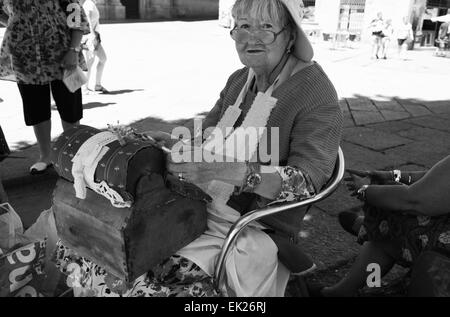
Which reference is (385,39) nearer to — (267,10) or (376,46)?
(376,46)

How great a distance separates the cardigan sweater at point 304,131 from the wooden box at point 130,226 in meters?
0.25

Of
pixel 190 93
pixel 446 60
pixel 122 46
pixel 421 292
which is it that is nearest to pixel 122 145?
pixel 421 292

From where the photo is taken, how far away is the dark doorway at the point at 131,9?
21953 millimetres

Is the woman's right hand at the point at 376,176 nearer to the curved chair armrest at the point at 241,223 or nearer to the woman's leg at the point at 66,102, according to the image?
the curved chair armrest at the point at 241,223

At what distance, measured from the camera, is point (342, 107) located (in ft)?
20.2

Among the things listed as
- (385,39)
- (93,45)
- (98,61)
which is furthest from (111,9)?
(93,45)

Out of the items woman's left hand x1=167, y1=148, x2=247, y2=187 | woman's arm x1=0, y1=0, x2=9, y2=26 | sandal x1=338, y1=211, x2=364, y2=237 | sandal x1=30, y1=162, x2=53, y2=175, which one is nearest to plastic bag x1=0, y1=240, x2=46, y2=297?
woman's left hand x1=167, y1=148, x2=247, y2=187

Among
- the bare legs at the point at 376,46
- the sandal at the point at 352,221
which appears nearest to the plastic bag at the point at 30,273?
the sandal at the point at 352,221

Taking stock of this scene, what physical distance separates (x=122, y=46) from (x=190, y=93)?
19.1ft

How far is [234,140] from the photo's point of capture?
5.22 ft

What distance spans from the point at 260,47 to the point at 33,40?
2206mm

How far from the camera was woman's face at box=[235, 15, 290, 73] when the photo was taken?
61.7 inches
